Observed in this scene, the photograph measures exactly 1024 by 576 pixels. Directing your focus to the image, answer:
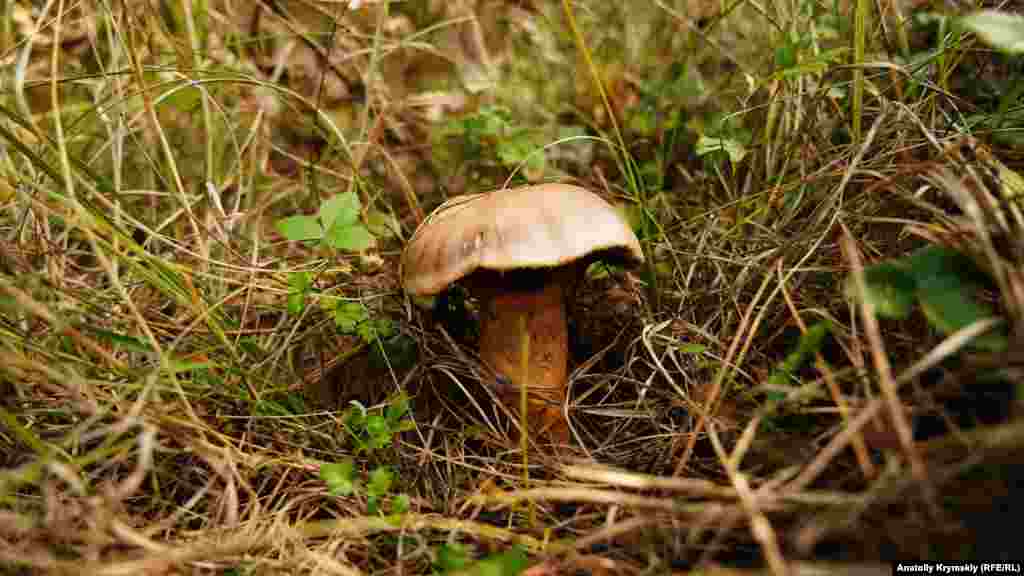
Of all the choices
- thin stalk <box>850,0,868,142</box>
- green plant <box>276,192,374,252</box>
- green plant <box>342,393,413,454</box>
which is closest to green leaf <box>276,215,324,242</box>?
green plant <box>276,192,374,252</box>

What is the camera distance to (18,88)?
1.46 metres

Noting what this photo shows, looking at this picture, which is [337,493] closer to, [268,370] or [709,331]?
[268,370]

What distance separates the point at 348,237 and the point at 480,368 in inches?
19.9

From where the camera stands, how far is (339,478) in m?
1.43

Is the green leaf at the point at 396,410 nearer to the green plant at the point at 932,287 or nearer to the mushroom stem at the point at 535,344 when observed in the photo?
the mushroom stem at the point at 535,344

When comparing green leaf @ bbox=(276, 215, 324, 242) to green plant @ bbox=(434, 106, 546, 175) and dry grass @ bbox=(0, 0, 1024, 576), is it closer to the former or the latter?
dry grass @ bbox=(0, 0, 1024, 576)

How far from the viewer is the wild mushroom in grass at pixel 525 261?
4.58 feet

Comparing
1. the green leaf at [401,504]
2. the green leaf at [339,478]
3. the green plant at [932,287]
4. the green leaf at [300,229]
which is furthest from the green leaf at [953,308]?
the green leaf at [300,229]

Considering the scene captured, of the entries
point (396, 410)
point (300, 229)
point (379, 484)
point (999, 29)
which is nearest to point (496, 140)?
point (300, 229)

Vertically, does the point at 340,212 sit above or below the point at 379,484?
above

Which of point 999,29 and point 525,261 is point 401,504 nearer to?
point 525,261

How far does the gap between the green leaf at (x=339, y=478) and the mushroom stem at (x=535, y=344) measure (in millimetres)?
466

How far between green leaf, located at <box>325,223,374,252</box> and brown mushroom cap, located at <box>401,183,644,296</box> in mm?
171

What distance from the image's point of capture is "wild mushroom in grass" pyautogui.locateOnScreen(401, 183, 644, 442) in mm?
1397
